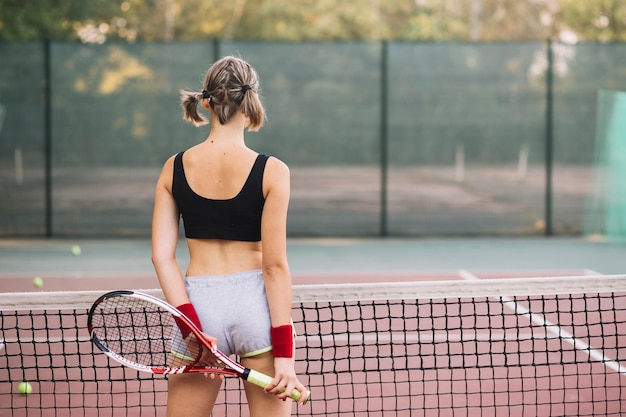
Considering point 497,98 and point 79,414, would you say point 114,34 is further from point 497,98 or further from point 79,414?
point 79,414

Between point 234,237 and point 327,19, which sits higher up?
point 327,19

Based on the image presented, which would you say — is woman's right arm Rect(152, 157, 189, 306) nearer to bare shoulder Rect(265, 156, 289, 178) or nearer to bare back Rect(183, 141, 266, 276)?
bare back Rect(183, 141, 266, 276)

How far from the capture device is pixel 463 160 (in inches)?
427

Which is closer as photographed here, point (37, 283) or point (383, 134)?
point (37, 283)

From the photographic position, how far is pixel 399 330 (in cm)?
440

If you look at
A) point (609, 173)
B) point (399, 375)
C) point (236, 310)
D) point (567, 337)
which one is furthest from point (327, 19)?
point (236, 310)

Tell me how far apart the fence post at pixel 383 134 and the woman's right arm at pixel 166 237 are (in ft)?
27.2

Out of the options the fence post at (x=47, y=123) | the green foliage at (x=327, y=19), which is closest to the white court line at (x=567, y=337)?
the fence post at (x=47, y=123)

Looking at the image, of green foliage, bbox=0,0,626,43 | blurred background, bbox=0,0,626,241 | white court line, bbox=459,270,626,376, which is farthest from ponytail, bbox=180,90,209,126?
green foliage, bbox=0,0,626,43

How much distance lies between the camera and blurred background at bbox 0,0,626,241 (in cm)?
1059

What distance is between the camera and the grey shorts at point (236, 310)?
2.44m

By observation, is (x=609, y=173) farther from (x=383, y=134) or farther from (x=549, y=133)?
(x=383, y=134)

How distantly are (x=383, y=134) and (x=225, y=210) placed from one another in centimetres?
849

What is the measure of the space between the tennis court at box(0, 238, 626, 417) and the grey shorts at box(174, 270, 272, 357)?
71 centimetres
